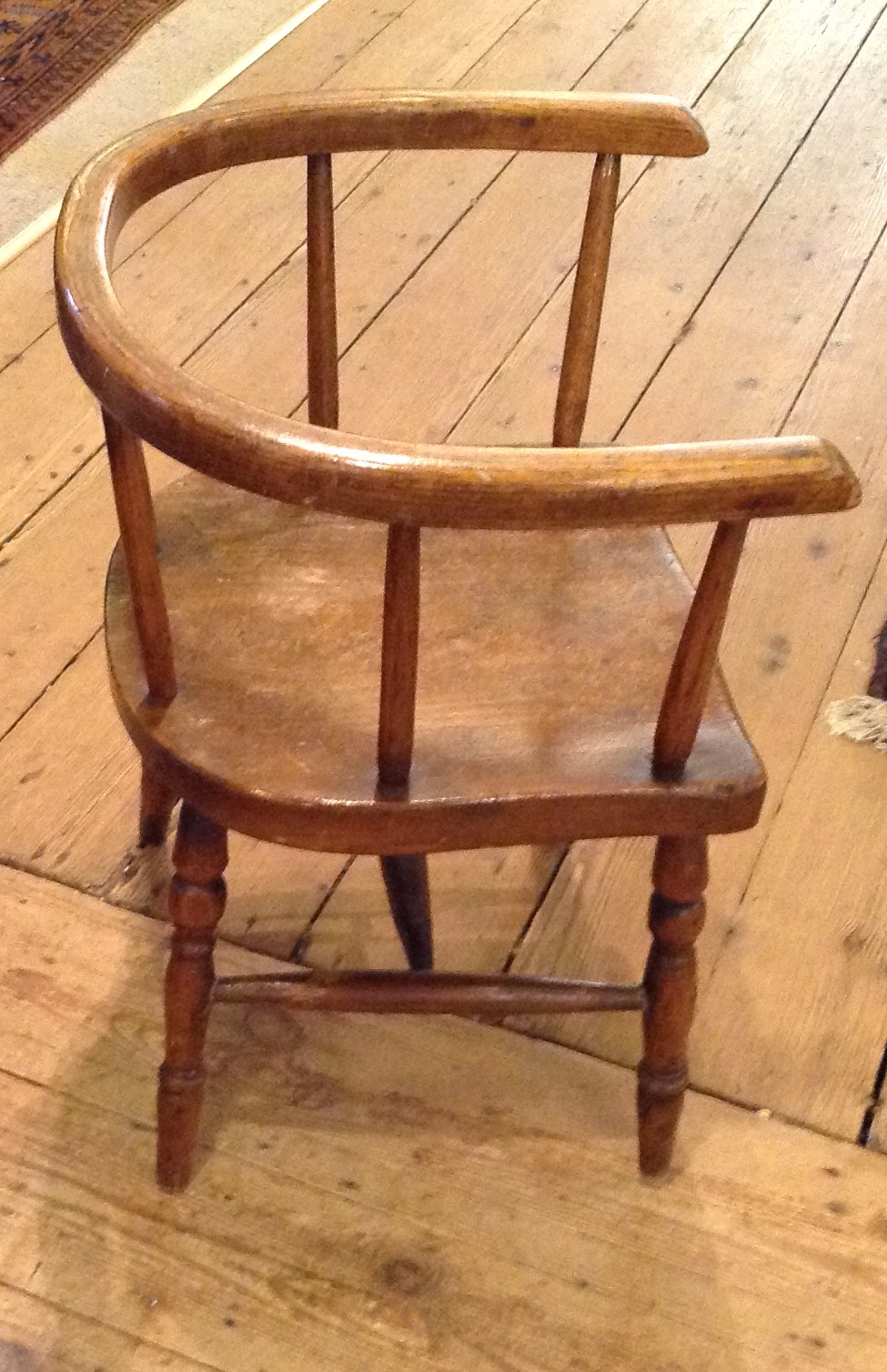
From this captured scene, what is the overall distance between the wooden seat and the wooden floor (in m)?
0.39

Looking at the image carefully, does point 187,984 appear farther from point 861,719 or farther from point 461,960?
point 861,719

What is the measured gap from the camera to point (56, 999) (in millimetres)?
1237

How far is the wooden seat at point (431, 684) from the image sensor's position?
2.89ft

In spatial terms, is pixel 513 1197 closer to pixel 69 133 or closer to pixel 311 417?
pixel 311 417

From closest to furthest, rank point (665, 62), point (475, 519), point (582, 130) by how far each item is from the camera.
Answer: point (475, 519), point (582, 130), point (665, 62)

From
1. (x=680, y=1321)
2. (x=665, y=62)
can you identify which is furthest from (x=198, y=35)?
(x=680, y=1321)

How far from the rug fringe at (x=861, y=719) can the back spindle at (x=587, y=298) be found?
0.54 metres

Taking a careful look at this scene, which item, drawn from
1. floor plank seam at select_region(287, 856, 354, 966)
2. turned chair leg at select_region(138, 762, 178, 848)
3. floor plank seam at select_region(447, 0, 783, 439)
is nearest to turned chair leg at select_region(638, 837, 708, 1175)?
floor plank seam at select_region(287, 856, 354, 966)

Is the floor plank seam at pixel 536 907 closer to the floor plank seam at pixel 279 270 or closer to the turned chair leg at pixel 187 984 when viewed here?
the turned chair leg at pixel 187 984

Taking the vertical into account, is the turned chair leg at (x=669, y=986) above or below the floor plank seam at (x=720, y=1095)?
above

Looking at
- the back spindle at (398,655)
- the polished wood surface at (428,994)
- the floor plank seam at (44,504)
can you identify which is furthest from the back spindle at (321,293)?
the floor plank seam at (44,504)

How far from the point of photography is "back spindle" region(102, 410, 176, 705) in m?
0.82

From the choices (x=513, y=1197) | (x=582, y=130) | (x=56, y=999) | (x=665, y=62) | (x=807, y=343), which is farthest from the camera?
(x=665, y=62)

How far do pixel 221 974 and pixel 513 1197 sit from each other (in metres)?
0.32
